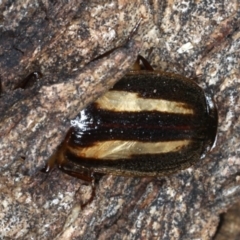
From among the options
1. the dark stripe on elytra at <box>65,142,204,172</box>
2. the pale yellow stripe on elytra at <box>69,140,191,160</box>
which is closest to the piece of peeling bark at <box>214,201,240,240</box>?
the dark stripe on elytra at <box>65,142,204,172</box>

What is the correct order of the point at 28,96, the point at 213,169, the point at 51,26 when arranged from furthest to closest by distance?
1. the point at 213,169
2. the point at 51,26
3. the point at 28,96

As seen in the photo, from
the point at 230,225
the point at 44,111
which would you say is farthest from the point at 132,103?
the point at 230,225

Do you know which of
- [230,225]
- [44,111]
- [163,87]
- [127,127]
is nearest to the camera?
[44,111]

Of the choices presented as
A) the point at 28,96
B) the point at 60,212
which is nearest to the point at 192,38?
the point at 28,96

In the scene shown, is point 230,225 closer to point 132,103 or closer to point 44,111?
point 132,103

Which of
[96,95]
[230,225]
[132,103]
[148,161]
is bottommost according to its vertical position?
[230,225]

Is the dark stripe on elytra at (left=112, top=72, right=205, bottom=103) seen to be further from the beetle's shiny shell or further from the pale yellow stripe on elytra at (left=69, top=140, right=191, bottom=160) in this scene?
the pale yellow stripe on elytra at (left=69, top=140, right=191, bottom=160)

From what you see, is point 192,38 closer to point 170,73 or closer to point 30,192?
point 170,73
